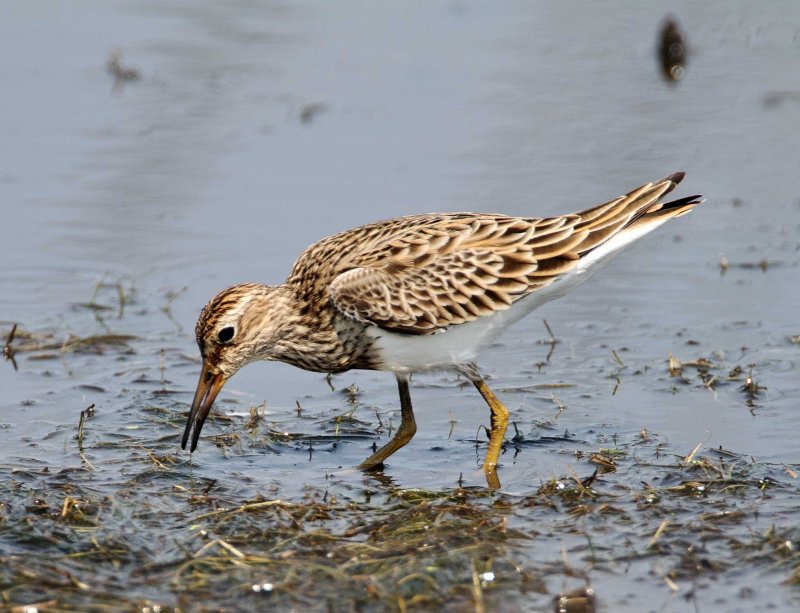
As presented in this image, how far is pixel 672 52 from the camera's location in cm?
1672

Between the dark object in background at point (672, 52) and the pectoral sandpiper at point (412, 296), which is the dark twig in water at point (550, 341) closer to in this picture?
the pectoral sandpiper at point (412, 296)

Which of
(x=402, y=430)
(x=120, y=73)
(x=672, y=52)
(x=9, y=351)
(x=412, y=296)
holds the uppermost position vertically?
(x=672, y=52)

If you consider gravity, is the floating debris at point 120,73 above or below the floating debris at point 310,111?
above

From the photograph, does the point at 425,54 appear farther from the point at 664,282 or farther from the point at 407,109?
the point at 664,282

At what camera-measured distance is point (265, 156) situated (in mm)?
14320

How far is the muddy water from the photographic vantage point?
334 inches

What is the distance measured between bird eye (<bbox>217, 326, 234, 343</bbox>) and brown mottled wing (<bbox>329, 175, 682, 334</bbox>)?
0.67 meters

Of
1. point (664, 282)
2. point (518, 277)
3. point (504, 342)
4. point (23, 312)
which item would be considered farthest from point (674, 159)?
point (23, 312)

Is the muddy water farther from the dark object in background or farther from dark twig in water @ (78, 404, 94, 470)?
the dark object in background

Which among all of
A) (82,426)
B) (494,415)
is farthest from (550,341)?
(82,426)

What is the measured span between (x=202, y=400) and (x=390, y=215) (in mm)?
4149

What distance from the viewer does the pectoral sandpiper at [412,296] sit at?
8883 mm

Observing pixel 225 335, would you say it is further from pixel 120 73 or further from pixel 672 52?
pixel 672 52

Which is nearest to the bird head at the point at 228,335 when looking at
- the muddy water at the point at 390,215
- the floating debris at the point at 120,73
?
the muddy water at the point at 390,215
